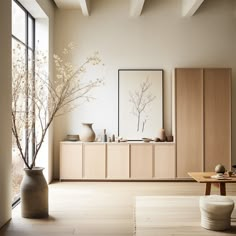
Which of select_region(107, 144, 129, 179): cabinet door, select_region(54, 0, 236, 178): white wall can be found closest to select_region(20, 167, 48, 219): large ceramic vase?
select_region(107, 144, 129, 179): cabinet door

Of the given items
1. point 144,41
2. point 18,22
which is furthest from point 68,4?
point 144,41

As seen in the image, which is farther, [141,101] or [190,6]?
[141,101]

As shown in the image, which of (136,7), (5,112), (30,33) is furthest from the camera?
(136,7)

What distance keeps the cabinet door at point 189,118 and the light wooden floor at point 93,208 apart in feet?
1.64

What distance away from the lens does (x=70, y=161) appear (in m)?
7.88

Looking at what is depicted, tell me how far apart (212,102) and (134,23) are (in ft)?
7.58

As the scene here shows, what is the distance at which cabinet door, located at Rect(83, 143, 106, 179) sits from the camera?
7.84m

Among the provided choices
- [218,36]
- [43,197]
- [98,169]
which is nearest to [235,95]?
[218,36]

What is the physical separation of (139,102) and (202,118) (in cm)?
134

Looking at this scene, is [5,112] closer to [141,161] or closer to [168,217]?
[168,217]

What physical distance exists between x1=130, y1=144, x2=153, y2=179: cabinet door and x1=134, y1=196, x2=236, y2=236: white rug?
1666 millimetres

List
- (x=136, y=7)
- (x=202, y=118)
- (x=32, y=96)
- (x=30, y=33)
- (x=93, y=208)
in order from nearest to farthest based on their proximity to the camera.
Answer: (x=93, y=208), (x=32, y=96), (x=30, y=33), (x=136, y=7), (x=202, y=118)

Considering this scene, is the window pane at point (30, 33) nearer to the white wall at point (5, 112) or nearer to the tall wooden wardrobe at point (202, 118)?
the white wall at point (5, 112)

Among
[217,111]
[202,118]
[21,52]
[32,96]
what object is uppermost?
[21,52]
